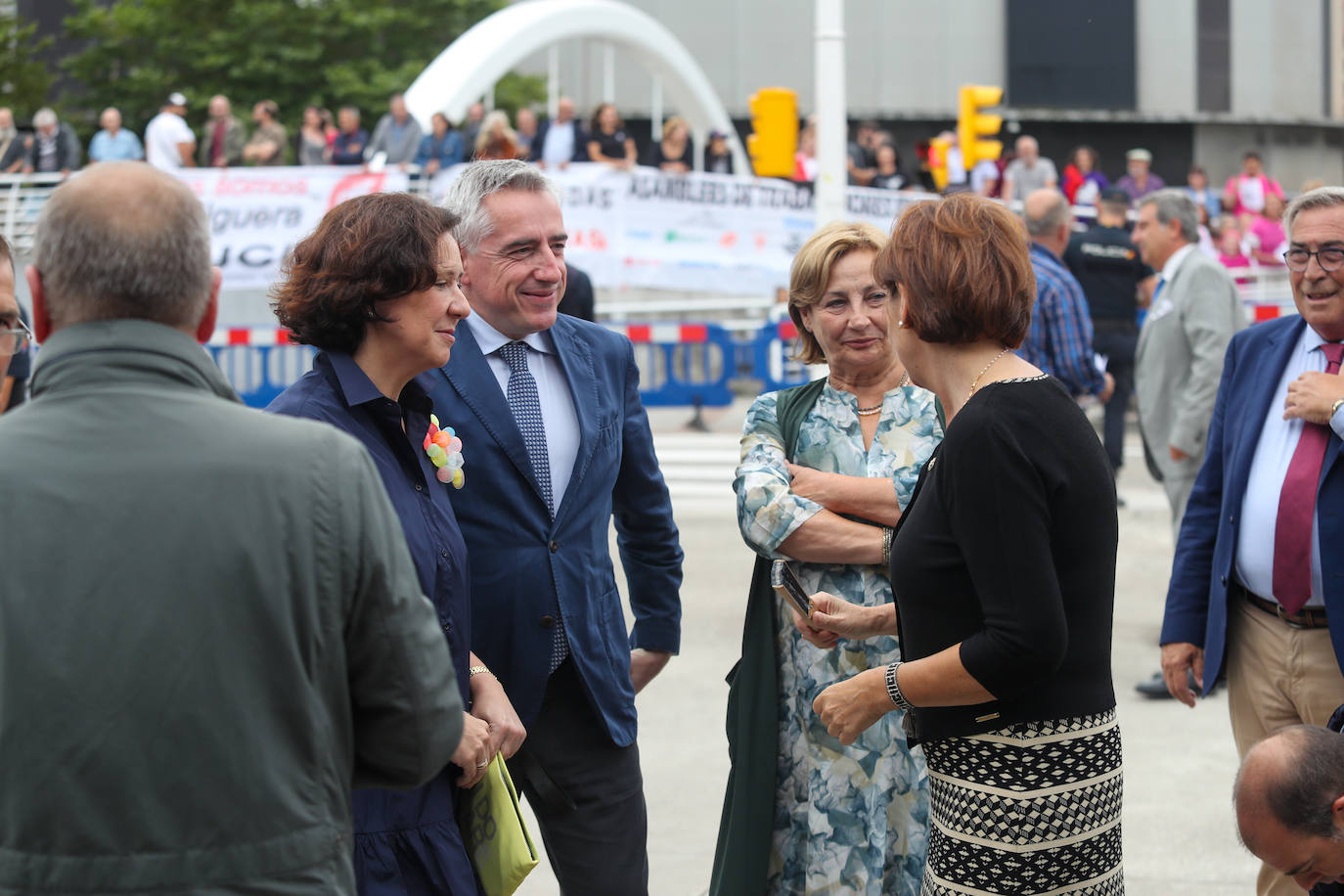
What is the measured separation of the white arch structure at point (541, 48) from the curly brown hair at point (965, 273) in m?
16.8

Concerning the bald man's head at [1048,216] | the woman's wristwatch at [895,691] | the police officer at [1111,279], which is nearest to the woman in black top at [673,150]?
the police officer at [1111,279]

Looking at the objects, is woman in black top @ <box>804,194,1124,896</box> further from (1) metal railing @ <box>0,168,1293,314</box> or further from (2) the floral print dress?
(1) metal railing @ <box>0,168,1293,314</box>

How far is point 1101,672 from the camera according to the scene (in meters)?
2.64

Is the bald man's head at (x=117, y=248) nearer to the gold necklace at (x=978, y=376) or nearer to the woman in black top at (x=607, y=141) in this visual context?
the gold necklace at (x=978, y=376)

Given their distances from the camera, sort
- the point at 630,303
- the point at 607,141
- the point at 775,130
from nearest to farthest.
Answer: the point at 775,130
the point at 630,303
the point at 607,141

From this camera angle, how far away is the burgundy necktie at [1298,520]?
3.52 metres

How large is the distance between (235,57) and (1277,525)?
40.9 meters

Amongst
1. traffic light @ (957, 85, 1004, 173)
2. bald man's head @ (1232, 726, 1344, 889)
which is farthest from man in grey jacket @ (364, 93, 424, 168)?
bald man's head @ (1232, 726, 1344, 889)

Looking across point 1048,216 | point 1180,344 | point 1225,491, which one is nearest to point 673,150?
point 1048,216

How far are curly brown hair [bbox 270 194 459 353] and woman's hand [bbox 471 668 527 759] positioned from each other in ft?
2.28

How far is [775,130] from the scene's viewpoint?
14.7m

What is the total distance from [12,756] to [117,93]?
1718 inches

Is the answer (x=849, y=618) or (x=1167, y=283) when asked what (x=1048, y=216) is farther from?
(x=849, y=618)

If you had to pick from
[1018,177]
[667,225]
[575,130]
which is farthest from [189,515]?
[1018,177]
